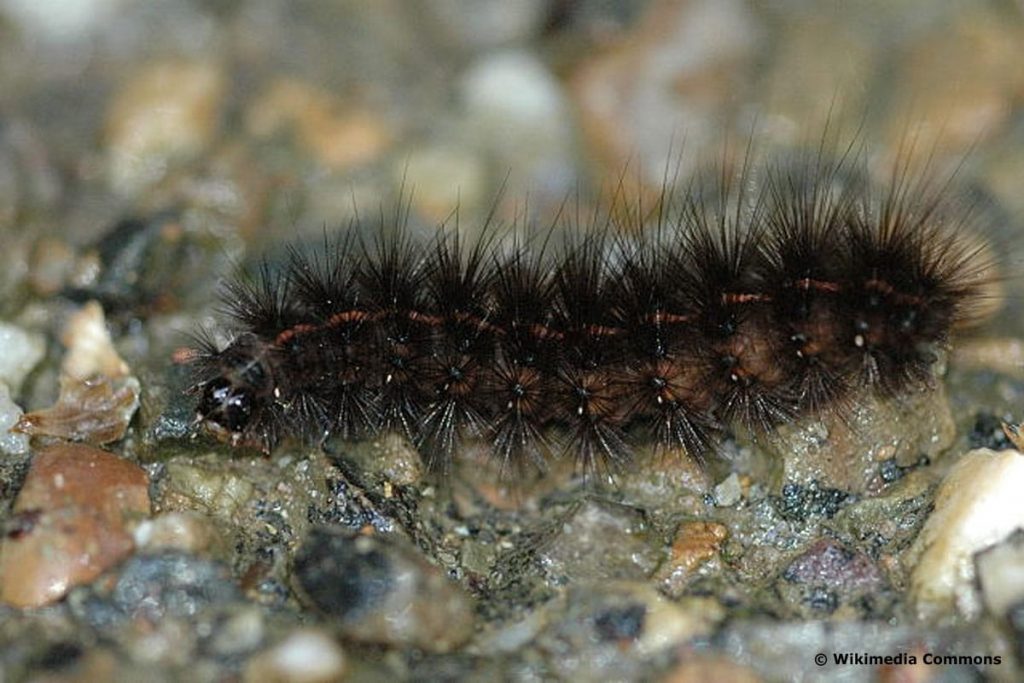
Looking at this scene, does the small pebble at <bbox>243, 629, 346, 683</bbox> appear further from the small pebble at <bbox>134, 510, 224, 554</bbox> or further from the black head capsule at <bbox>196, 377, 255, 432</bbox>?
the black head capsule at <bbox>196, 377, 255, 432</bbox>

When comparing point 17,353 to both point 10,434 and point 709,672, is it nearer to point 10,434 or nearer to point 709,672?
point 10,434

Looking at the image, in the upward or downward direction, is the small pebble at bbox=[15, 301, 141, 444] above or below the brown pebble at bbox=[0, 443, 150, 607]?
above

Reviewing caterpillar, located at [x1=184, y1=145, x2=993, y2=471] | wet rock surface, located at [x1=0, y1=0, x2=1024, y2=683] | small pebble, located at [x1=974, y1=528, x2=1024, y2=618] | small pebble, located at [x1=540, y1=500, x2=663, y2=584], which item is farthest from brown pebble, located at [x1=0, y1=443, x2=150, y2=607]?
small pebble, located at [x1=974, y1=528, x2=1024, y2=618]

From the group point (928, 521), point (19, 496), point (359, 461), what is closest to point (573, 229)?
point (359, 461)

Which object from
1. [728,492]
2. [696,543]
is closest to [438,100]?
[728,492]

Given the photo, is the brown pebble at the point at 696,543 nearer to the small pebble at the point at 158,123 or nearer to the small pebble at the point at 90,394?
the small pebble at the point at 90,394

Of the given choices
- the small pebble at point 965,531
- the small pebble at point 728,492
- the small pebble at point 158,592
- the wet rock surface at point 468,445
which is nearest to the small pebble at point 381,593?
the wet rock surface at point 468,445

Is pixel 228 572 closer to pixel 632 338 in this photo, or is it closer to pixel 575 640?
pixel 575 640
